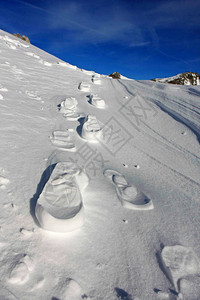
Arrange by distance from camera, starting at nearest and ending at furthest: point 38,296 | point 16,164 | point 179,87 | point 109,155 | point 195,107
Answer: point 38,296 → point 16,164 → point 109,155 → point 195,107 → point 179,87

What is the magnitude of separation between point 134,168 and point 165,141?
776 mm

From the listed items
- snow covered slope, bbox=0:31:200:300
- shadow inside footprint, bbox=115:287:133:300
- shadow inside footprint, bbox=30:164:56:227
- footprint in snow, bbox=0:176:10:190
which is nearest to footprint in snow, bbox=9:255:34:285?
snow covered slope, bbox=0:31:200:300

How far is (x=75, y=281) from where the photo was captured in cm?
88

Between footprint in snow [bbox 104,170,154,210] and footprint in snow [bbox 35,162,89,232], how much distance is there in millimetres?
273

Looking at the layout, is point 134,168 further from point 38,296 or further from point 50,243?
point 38,296

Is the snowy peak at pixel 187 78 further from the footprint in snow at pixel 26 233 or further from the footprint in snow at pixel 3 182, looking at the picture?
the footprint in snow at pixel 26 233

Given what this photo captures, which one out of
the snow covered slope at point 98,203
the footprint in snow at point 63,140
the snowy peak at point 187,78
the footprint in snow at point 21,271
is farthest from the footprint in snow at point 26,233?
the snowy peak at point 187,78

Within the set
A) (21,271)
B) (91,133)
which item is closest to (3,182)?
(21,271)

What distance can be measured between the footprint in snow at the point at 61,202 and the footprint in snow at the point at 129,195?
0.90 feet

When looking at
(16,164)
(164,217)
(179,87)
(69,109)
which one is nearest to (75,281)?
(164,217)

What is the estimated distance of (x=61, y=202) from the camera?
1.17 m

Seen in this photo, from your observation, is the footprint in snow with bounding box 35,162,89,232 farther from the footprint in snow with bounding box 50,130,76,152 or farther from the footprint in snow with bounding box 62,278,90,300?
the footprint in snow with bounding box 50,130,76,152

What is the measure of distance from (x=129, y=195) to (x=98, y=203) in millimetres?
273

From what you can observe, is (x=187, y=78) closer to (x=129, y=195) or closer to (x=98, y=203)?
(x=129, y=195)
